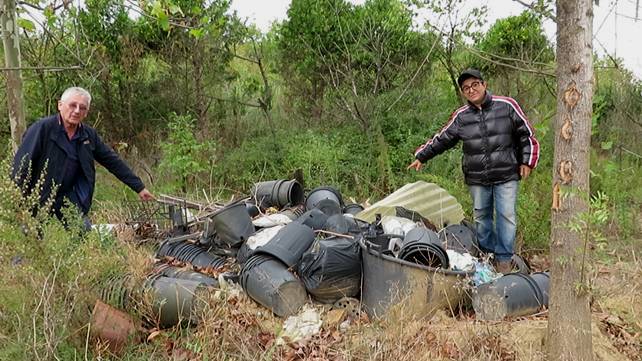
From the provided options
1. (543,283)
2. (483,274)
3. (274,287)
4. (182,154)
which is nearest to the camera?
(274,287)

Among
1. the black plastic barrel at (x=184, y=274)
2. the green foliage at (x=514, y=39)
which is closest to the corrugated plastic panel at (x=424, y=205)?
the black plastic barrel at (x=184, y=274)

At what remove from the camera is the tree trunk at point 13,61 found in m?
4.08

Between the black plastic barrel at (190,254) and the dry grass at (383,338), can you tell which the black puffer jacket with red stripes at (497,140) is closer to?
the dry grass at (383,338)

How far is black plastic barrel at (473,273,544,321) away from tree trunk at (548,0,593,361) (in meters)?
0.50

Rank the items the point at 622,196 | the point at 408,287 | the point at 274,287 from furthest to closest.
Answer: the point at 622,196 < the point at 274,287 < the point at 408,287

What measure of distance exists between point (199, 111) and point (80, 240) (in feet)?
18.5

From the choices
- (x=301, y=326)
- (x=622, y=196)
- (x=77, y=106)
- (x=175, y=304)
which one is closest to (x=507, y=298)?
(x=301, y=326)

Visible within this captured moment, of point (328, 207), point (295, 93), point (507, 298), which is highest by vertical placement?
point (295, 93)

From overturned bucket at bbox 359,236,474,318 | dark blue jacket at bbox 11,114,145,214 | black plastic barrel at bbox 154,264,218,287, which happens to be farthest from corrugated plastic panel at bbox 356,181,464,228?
dark blue jacket at bbox 11,114,145,214

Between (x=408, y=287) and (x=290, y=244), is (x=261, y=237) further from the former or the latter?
(x=408, y=287)

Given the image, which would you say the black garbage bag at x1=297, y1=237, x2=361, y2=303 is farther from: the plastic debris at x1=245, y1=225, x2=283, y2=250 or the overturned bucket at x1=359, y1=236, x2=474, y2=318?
the plastic debris at x1=245, y1=225, x2=283, y2=250

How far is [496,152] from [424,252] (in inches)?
48.0

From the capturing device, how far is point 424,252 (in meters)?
3.32

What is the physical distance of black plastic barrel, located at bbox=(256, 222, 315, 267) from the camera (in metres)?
3.49
